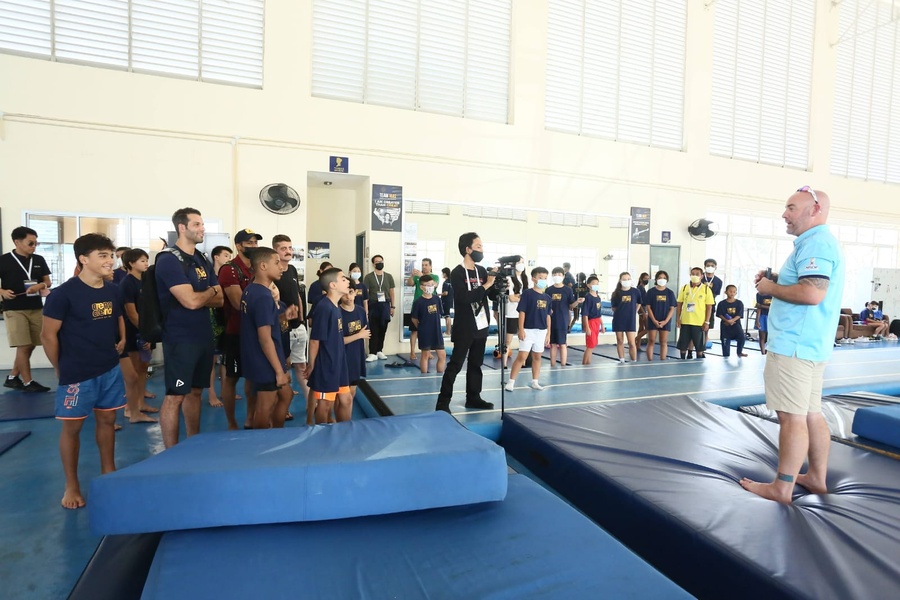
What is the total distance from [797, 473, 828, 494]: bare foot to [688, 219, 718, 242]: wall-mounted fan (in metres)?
8.69

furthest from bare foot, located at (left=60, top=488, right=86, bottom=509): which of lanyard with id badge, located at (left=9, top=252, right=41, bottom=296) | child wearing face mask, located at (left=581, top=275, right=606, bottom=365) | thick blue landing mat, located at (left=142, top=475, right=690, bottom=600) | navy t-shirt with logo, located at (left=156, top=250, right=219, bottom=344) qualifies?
child wearing face mask, located at (left=581, top=275, right=606, bottom=365)

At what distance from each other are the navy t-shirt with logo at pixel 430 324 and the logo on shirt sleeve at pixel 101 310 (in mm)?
4006

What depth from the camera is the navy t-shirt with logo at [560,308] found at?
276 inches

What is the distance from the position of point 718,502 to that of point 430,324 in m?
4.54

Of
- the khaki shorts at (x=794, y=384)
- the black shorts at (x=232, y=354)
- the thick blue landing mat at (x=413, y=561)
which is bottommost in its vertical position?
the thick blue landing mat at (x=413, y=561)

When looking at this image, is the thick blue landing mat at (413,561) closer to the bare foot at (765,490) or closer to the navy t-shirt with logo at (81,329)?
the bare foot at (765,490)

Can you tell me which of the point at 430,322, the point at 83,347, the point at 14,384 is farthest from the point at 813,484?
the point at 14,384

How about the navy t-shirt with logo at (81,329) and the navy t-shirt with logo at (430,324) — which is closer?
the navy t-shirt with logo at (81,329)

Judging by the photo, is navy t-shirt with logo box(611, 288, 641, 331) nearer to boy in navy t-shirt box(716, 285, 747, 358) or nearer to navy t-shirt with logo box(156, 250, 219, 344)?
boy in navy t-shirt box(716, 285, 747, 358)

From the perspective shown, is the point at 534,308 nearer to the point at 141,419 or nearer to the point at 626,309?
the point at 626,309

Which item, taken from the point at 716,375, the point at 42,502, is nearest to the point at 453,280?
the point at 42,502

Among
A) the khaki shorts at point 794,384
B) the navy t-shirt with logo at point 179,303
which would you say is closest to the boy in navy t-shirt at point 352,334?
the navy t-shirt with logo at point 179,303

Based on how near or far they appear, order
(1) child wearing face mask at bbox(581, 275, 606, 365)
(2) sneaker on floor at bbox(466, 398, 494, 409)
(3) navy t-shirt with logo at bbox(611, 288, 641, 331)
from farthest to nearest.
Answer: (3) navy t-shirt with logo at bbox(611, 288, 641, 331) → (1) child wearing face mask at bbox(581, 275, 606, 365) → (2) sneaker on floor at bbox(466, 398, 494, 409)

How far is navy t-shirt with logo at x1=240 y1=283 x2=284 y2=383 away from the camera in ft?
10.5
